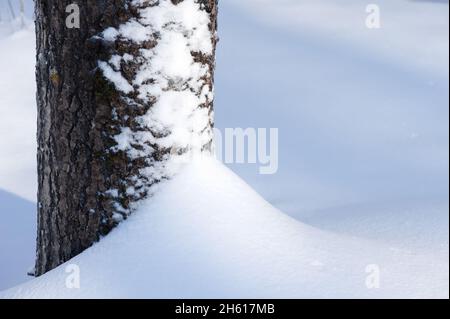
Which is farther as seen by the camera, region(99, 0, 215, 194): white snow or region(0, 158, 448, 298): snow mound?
region(99, 0, 215, 194): white snow

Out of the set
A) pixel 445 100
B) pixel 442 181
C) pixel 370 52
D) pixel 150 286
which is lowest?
pixel 150 286

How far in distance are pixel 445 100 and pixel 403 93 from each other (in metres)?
0.25

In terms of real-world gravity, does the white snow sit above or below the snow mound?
above

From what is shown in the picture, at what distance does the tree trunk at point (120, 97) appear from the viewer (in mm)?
1570

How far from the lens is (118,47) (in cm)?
157

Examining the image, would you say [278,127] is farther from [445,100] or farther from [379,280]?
[379,280]

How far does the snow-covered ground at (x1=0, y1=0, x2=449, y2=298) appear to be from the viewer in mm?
1479

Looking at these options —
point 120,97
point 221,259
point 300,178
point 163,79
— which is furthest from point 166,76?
point 300,178

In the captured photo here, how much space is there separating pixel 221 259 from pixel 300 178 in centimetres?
165

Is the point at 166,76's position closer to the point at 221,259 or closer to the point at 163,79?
the point at 163,79

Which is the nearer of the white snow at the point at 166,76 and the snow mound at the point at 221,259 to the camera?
the snow mound at the point at 221,259

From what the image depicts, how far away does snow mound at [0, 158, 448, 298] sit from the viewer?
4.72ft

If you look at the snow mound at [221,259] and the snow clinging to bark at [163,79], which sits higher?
the snow clinging to bark at [163,79]

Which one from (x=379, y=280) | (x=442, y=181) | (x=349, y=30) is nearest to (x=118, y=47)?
(x=379, y=280)
